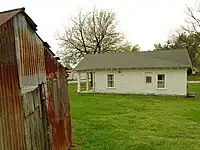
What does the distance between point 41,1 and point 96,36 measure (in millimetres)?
24976

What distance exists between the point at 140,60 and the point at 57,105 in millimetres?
18984

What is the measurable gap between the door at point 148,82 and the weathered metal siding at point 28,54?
61.1 feet

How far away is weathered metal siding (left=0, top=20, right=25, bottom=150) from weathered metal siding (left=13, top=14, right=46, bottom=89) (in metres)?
0.29

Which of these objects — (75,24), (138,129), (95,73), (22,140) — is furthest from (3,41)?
(75,24)

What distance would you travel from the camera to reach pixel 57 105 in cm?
679

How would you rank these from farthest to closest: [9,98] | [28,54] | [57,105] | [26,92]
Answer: [57,105] < [28,54] < [26,92] < [9,98]

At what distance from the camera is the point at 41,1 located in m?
16.0

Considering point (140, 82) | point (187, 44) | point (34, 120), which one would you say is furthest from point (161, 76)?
point (187, 44)

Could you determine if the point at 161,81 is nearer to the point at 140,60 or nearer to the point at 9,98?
the point at 140,60

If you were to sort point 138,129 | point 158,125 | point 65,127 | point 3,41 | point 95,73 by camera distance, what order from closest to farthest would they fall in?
1. point 3,41
2. point 65,127
3. point 138,129
4. point 158,125
5. point 95,73

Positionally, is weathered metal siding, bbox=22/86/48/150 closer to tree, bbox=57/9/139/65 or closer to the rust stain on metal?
the rust stain on metal

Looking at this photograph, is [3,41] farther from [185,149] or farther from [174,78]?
[174,78]

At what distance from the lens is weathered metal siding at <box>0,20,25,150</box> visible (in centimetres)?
335

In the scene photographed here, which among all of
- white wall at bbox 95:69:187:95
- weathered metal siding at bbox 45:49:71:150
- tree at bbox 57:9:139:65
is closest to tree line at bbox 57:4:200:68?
tree at bbox 57:9:139:65
